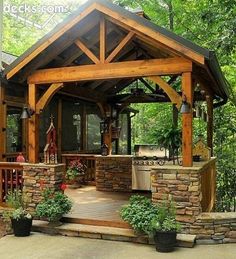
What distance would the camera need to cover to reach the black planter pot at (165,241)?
559 centimetres

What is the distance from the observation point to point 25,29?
79.9 feet

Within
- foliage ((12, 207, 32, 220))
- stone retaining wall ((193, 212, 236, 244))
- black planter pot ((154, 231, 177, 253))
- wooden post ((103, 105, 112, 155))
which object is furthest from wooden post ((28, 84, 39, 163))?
wooden post ((103, 105, 112, 155))

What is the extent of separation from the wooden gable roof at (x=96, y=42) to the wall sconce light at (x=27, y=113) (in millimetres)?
738

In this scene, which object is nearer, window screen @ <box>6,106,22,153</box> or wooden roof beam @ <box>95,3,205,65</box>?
wooden roof beam @ <box>95,3,205,65</box>

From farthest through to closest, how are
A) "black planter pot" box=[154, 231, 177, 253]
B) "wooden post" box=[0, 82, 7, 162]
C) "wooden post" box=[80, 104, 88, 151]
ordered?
"wooden post" box=[80, 104, 88, 151], "wooden post" box=[0, 82, 7, 162], "black planter pot" box=[154, 231, 177, 253]

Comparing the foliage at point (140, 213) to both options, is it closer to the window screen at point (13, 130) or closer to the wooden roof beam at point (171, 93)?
the wooden roof beam at point (171, 93)

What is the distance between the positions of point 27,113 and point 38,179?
131 cm

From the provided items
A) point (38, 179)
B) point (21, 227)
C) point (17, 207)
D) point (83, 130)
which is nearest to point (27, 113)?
point (38, 179)

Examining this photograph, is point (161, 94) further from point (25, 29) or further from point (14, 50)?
point (25, 29)

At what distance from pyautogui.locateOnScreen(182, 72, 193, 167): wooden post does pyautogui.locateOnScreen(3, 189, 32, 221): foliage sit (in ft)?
9.90

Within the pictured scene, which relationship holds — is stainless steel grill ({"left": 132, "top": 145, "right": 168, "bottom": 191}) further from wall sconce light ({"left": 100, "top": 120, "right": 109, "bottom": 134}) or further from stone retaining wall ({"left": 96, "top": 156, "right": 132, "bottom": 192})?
wall sconce light ({"left": 100, "top": 120, "right": 109, "bottom": 134})

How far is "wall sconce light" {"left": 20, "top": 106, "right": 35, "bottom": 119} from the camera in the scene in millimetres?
6900

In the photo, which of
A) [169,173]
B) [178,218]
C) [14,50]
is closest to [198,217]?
[178,218]

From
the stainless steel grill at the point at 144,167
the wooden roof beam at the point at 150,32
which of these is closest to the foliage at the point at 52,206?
the stainless steel grill at the point at 144,167
